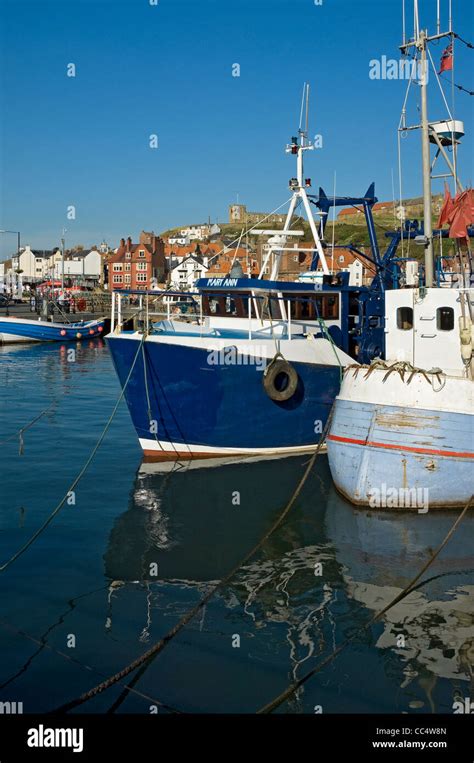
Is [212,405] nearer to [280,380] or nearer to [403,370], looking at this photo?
[280,380]

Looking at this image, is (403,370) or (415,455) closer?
(415,455)

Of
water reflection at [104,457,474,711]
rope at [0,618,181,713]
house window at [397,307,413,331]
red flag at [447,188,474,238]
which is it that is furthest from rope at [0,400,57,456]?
red flag at [447,188,474,238]

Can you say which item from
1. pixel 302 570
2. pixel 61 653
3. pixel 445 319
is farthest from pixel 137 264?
pixel 61 653

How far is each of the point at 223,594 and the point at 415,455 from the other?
5603 millimetres

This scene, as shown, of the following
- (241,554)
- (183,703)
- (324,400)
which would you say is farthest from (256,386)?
(183,703)

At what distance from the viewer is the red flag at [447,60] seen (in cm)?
1673

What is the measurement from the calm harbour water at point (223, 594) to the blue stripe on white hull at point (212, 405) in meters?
1.08

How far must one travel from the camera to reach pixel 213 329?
20391 mm

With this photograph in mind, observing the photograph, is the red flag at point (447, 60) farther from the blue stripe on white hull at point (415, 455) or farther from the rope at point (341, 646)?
the rope at point (341, 646)

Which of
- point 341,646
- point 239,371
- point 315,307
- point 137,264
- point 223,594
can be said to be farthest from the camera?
point 137,264

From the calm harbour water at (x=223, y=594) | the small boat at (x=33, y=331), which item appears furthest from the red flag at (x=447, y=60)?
the small boat at (x=33, y=331)

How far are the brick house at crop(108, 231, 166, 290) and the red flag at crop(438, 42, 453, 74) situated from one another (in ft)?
325

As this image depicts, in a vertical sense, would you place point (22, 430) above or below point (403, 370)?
Answer: below

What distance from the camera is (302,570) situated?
39.7ft
